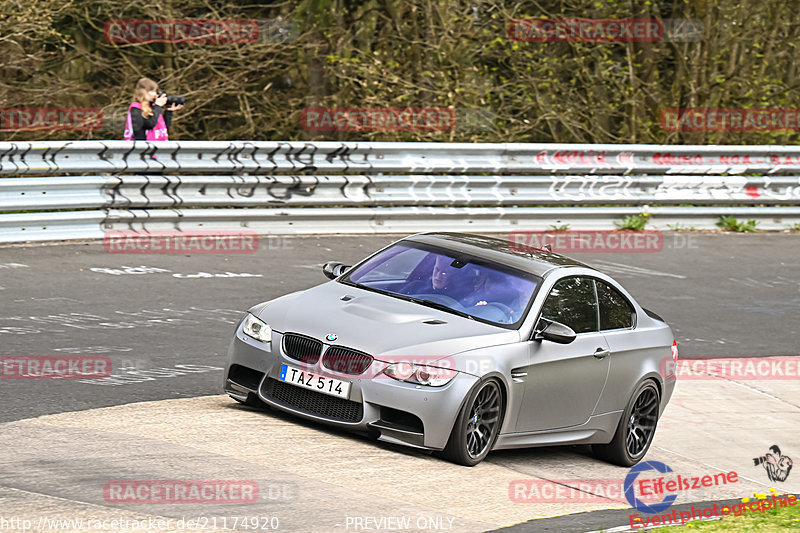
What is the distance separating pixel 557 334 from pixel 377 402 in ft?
4.42

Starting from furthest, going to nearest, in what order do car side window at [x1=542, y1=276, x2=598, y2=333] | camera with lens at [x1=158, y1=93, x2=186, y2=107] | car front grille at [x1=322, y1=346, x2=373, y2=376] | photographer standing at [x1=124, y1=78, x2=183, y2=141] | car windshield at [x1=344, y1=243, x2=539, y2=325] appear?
camera with lens at [x1=158, y1=93, x2=186, y2=107], photographer standing at [x1=124, y1=78, x2=183, y2=141], car side window at [x1=542, y1=276, x2=598, y2=333], car windshield at [x1=344, y1=243, x2=539, y2=325], car front grille at [x1=322, y1=346, x2=373, y2=376]

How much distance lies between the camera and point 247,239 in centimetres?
1614

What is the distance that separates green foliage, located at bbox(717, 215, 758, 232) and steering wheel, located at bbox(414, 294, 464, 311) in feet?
42.1

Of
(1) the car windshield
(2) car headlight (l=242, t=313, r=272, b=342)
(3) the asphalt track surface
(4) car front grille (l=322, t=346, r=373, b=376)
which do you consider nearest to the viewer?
(3) the asphalt track surface

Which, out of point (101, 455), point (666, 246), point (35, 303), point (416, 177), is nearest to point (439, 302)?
point (101, 455)

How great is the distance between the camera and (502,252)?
30.2 feet

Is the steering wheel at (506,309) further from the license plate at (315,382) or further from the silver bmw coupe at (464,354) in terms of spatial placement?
the license plate at (315,382)

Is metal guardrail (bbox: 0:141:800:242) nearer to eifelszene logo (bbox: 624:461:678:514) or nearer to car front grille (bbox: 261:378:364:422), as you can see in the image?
car front grille (bbox: 261:378:364:422)

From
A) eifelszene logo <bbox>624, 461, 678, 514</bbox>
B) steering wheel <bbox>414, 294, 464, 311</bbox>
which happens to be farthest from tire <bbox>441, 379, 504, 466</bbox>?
eifelszene logo <bbox>624, 461, 678, 514</bbox>

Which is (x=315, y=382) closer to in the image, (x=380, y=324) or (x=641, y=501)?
(x=380, y=324)

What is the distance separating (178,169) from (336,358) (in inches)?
329

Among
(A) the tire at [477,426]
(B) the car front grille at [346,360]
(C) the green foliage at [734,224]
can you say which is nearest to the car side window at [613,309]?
(A) the tire at [477,426]

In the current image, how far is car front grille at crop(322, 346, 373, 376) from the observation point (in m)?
7.82

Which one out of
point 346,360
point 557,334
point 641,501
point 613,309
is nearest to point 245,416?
point 346,360
